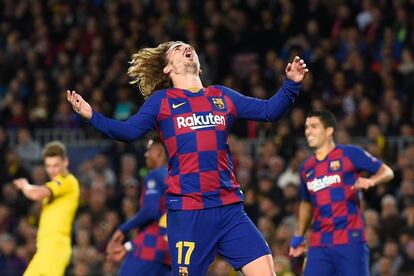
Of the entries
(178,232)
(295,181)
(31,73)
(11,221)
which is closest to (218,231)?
(178,232)

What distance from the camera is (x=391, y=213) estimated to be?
13.2 metres

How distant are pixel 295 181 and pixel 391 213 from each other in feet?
5.58

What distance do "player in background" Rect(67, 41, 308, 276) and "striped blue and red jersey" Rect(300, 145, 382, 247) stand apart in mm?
2274

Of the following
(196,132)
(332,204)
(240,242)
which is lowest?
(240,242)

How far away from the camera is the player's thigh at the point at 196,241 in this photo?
7395 mm

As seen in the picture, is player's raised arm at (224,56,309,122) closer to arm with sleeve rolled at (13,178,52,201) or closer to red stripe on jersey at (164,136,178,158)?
red stripe on jersey at (164,136,178,158)

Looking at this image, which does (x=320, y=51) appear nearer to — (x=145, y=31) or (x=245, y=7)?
(x=245, y=7)

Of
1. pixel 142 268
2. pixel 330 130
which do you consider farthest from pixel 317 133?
pixel 142 268

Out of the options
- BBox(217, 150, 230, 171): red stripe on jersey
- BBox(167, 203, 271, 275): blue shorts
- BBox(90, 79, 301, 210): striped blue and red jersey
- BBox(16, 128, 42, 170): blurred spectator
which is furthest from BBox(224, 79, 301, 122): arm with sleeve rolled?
BBox(16, 128, 42, 170): blurred spectator

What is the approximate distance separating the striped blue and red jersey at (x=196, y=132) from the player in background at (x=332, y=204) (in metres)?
2.12

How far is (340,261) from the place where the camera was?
9.53 metres

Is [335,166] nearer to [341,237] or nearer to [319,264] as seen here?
[341,237]

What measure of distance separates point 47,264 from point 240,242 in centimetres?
285

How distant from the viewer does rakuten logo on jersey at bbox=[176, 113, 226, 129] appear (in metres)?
7.44
